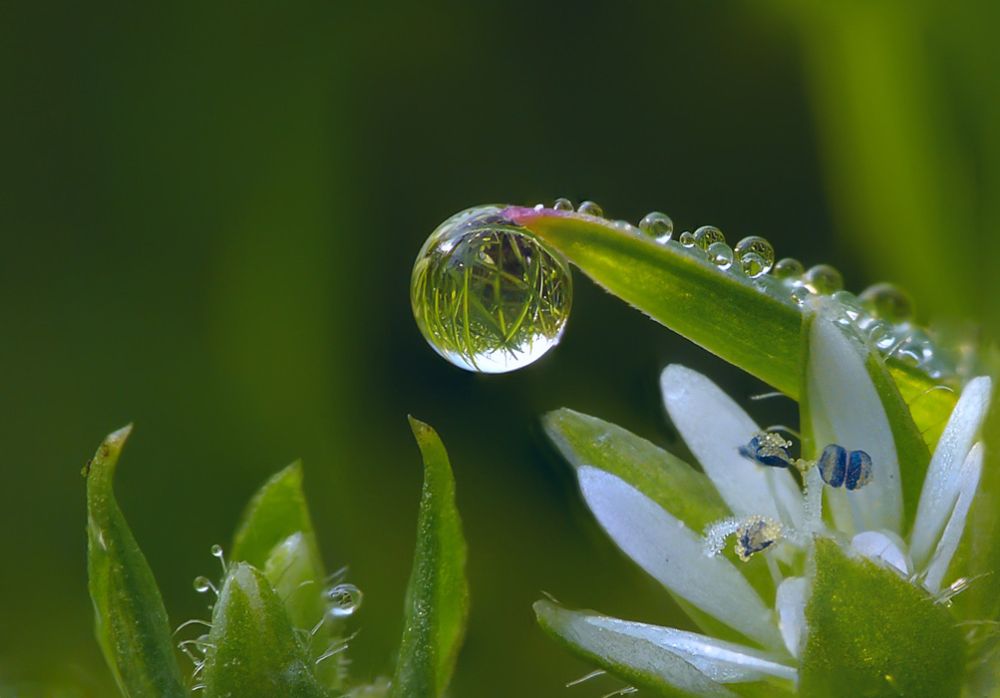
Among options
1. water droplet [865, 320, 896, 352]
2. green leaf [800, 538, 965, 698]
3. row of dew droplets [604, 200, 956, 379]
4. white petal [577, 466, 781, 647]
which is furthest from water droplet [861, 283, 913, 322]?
green leaf [800, 538, 965, 698]

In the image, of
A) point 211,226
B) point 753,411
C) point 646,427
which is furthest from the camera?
point 211,226

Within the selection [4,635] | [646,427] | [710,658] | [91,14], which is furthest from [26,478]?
[710,658]

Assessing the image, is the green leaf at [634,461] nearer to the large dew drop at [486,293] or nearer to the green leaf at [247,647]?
the large dew drop at [486,293]

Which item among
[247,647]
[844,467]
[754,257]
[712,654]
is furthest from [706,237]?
[247,647]

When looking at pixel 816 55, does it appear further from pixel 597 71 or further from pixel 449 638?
pixel 449 638

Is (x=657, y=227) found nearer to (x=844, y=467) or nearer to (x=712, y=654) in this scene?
(x=844, y=467)

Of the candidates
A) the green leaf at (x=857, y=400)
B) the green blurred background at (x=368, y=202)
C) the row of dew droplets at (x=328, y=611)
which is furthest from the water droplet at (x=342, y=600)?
the green blurred background at (x=368, y=202)
